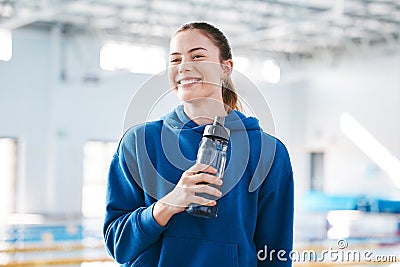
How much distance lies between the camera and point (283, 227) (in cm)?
166

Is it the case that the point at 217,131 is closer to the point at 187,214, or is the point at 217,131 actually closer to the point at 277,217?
the point at 187,214

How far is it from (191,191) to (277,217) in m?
0.34

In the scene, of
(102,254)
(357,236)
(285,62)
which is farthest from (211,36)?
(285,62)

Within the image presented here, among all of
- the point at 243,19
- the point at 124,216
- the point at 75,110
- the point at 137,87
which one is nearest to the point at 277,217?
the point at 124,216

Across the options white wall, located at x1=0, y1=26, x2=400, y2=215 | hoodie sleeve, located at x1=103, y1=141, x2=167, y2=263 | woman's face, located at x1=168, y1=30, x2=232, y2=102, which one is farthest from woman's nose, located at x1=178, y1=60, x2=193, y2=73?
white wall, located at x1=0, y1=26, x2=400, y2=215

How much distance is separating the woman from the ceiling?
1210 cm

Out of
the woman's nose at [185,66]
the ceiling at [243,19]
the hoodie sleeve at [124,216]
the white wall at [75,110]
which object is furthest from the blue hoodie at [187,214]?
the white wall at [75,110]

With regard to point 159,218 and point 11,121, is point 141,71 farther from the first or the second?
point 159,218

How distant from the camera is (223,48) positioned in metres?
1.65

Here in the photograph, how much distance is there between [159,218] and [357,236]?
12846mm

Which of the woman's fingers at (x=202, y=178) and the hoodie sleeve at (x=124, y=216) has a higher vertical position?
the woman's fingers at (x=202, y=178)

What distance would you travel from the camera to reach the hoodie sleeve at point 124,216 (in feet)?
4.92

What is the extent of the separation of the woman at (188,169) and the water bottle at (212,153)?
0.04 metres

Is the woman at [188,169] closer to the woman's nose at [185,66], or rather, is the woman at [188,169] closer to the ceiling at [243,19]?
the woman's nose at [185,66]
